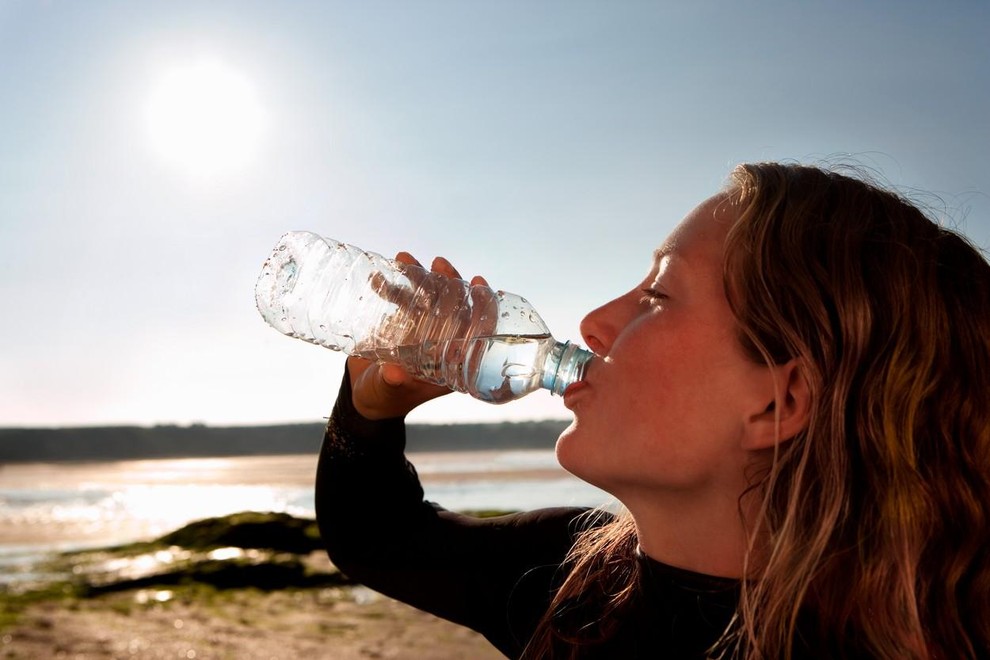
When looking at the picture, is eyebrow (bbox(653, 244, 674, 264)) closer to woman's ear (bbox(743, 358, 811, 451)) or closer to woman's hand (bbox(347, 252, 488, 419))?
woman's ear (bbox(743, 358, 811, 451))

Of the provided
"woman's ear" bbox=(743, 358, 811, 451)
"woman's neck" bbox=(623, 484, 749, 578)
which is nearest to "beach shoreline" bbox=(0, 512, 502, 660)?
"woman's neck" bbox=(623, 484, 749, 578)

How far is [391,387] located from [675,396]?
0.95 m

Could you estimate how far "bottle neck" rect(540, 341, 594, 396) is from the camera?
8.47 feet

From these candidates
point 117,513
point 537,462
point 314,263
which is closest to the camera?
point 314,263

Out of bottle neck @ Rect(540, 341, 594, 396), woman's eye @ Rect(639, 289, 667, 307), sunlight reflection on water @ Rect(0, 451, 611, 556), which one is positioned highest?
woman's eye @ Rect(639, 289, 667, 307)

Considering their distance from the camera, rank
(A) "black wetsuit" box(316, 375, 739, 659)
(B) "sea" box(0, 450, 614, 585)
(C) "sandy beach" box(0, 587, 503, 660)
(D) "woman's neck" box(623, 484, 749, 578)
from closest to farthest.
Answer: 1. (D) "woman's neck" box(623, 484, 749, 578)
2. (A) "black wetsuit" box(316, 375, 739, 659)
3. (C) "sandy beach" box(0, 587, 503, 660)
4. (B) "sea" box(0, 450, 614, 585)

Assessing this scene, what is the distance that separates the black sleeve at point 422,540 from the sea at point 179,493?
16.1ft

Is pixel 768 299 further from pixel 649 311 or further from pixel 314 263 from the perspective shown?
pixel 314 263

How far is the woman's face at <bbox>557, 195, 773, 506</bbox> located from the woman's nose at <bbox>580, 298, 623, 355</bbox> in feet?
0.17

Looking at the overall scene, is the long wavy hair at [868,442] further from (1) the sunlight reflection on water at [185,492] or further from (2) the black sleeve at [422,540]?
(1) the sunlight reflection on water at [185,492]

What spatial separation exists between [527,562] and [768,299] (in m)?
1.10

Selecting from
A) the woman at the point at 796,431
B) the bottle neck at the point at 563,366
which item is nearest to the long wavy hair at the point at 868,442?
the woman at the point at 796,431

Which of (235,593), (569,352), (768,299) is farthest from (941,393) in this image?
(235,593)

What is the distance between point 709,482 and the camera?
228 cm
